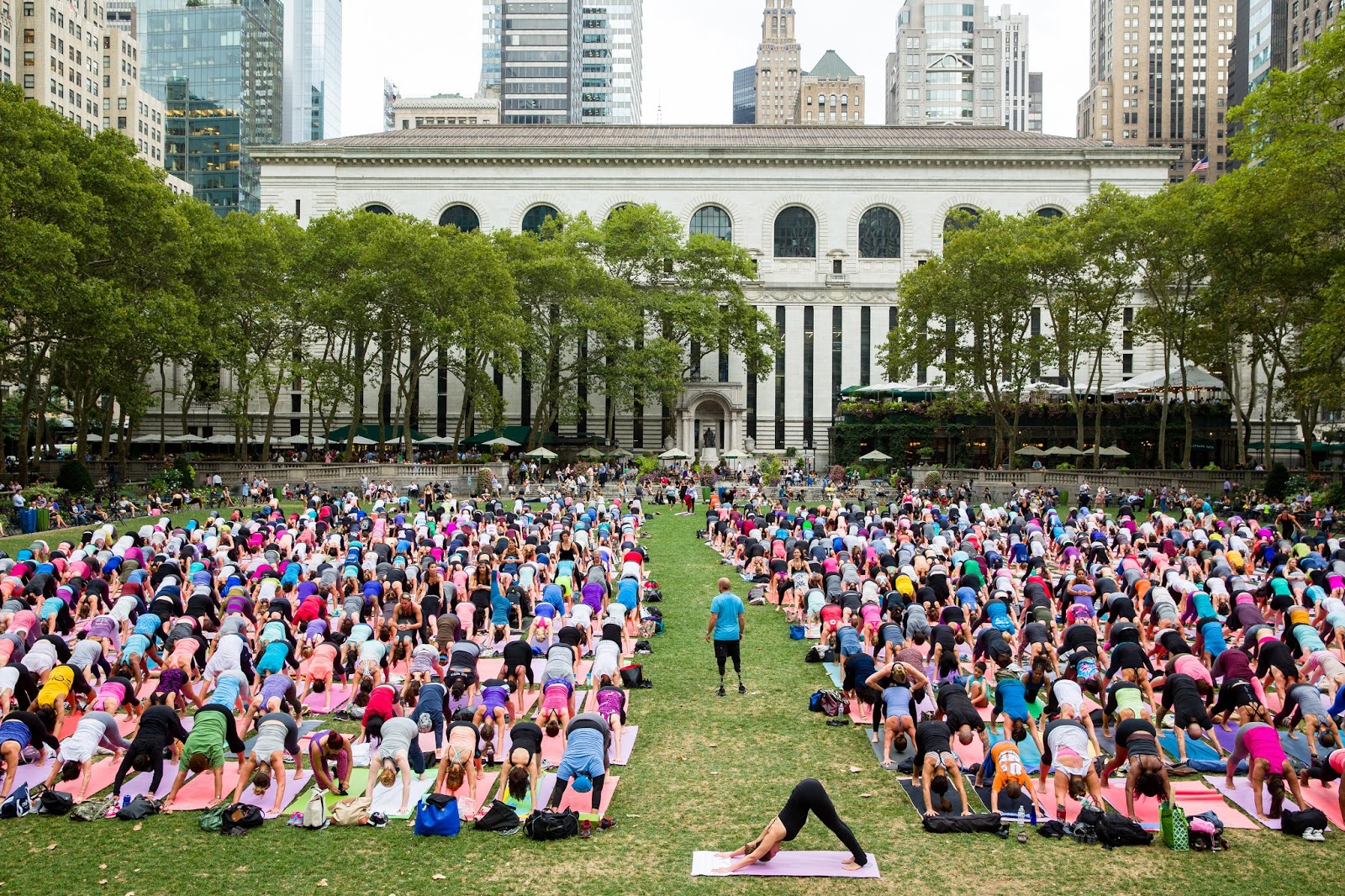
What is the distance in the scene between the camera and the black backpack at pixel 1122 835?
9352mm

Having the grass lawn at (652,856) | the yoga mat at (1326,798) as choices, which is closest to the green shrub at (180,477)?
the grass lawn at (652,856)

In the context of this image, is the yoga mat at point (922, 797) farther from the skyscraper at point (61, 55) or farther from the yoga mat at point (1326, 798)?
the skyscraper at point (61, 55)

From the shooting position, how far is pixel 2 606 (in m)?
15.5

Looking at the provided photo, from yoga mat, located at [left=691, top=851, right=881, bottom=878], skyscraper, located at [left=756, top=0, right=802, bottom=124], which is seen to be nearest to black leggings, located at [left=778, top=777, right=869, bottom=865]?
yoga mat, located at [left=691, top=851, right=881, bottom=878]

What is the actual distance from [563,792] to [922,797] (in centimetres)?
385

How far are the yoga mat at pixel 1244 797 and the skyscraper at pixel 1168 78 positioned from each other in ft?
467

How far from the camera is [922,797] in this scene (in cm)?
1062

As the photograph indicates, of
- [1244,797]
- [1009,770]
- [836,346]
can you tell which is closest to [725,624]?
[1009,770]

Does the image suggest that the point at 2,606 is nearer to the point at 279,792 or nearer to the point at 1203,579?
the point at 279,792

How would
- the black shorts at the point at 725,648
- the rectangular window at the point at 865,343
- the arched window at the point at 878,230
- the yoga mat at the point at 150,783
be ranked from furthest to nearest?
the arched window at the point at 878,230 < the rectangular window at the point at 865,343 < the black shorts at the point at 725,648 < the yoga mat at the point at 150,783

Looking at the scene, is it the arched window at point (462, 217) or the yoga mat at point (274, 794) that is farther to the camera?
the arched window at point (462, 217)

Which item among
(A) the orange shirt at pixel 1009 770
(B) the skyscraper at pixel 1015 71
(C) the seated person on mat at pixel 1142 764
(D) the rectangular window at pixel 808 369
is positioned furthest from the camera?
(B) the skyscraper at pixel 1015 71

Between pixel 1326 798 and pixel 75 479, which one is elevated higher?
pixel 75 479

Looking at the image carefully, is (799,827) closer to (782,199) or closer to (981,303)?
(981,303)
